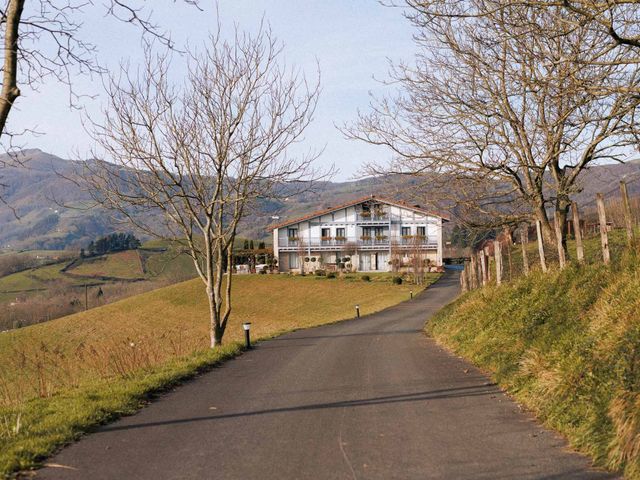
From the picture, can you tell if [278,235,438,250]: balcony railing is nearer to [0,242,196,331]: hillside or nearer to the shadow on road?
[0,242,196,331]: hillside

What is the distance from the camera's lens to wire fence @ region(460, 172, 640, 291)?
1302 centimetres

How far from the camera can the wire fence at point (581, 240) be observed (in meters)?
13.0

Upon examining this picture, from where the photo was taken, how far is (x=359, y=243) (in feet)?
280

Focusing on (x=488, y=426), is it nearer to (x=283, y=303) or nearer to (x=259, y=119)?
(x=259, y=119)

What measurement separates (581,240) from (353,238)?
7135 cm

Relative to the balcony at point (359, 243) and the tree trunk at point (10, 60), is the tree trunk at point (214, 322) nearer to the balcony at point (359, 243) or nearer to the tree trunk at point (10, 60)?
the tree trunk at point (10, 60)

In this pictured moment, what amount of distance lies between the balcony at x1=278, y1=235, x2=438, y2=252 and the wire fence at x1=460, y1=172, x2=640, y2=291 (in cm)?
5397

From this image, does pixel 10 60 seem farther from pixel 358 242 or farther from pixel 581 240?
pixel 358 242

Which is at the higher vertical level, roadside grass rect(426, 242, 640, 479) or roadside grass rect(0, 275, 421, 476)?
A: roadside grass rect(426, 242, 640, 479)

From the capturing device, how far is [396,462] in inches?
252

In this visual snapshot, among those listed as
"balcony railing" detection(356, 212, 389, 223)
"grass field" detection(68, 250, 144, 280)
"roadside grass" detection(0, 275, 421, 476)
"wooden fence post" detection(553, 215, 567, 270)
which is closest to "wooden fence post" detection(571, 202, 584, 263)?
"wooden fence post" detection(553, 215, 567, 270)

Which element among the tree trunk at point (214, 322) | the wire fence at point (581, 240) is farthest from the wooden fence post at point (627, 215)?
the tree trunk at point (214, 322)

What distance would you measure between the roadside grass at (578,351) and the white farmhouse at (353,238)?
219 ft

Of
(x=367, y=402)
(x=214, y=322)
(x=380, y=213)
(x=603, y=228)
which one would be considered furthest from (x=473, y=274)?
(x=380, y=213)
